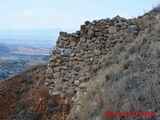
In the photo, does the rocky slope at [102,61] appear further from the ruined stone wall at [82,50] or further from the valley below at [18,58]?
the valley below at [18,58]

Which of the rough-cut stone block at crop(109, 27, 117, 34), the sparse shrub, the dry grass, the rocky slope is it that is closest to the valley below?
the rocky slope

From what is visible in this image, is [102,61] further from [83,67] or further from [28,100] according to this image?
[28,100]

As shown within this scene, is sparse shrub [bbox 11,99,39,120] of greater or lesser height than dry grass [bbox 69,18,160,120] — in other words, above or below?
below

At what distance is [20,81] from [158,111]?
601cm

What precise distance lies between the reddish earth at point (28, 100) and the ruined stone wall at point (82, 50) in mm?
393

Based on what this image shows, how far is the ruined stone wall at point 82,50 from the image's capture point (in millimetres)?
7367

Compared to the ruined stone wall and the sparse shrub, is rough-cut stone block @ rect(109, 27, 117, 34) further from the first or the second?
the sparse shrub

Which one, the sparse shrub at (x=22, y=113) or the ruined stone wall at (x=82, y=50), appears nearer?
the sparse shrub at (x=22, y=113)

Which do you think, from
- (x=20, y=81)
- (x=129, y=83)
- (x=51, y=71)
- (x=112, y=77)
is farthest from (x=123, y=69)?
(x=20, y=81)

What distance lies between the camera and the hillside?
5.75 meters

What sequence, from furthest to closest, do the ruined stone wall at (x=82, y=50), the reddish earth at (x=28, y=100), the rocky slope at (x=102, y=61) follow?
1. the ruined stone wall at (x=82, y=50)
2. the reddish earth at (x=28, y=100)
3. the rocky slope at (x=102, y=61)

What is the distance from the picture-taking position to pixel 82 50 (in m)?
7.57

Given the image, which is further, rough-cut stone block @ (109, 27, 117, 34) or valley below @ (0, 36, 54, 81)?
valley below @ (0, 36, 54, 81)

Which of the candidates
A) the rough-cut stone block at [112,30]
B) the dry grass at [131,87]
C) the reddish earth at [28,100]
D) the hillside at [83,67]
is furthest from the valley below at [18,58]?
the dry grass at [131,87]
